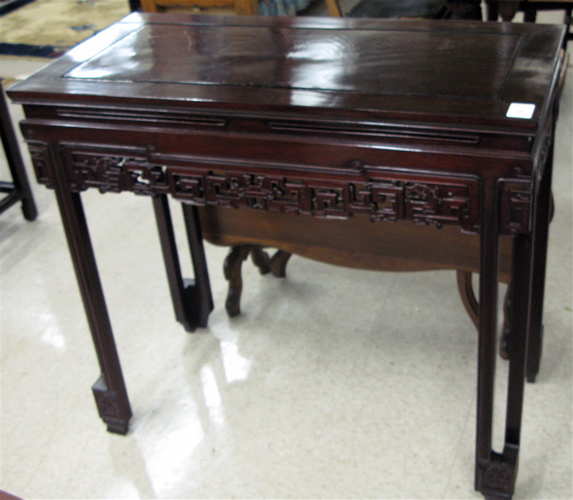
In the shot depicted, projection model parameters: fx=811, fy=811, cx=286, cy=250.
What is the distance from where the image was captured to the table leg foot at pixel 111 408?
83.9 inches

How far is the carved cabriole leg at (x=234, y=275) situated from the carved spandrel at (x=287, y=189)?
74cm

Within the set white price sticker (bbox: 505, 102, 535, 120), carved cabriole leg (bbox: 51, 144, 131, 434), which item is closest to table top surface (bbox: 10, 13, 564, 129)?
white price sticker (bbox: 505, 102, 535, 120)

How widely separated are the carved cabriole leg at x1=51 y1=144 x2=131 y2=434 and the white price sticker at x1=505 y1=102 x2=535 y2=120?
95 cm

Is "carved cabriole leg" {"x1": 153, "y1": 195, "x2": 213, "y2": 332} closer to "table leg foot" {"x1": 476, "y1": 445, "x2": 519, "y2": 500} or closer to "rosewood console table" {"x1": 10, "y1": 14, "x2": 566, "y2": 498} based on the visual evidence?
"rosewood console table" {"x1": 10, "y1": 14, "x2": 566, "y2": 498}

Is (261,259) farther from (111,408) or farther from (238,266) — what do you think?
(111,408)

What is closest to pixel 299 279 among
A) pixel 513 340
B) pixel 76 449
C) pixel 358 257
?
pixel 358 257

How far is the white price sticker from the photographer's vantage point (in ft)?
4.56

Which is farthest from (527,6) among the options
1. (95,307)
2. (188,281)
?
(95,307)

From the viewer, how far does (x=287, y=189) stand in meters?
1.61

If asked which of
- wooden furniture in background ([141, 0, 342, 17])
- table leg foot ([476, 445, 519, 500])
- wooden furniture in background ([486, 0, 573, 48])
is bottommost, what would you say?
table leg foot ([476, 445, 519, 500])

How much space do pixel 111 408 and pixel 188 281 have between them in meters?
0.50

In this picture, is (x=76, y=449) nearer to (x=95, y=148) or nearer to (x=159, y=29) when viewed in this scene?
(x=95, y=148)

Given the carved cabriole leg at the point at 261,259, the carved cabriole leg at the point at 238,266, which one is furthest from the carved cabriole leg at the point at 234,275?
the carved cabriole leg at the point at 261,259

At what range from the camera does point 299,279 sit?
2.74 m
